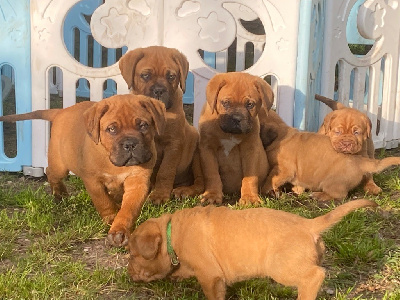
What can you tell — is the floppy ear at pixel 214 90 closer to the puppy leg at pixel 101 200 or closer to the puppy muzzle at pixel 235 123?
the puppy muzzle at pixel 235 123

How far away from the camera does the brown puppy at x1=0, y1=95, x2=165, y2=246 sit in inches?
170

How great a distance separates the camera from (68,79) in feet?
20.5

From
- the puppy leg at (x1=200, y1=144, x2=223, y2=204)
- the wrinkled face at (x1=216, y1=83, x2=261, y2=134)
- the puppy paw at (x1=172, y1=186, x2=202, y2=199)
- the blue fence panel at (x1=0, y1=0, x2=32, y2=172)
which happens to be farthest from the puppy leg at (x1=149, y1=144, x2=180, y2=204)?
the blue fence panel at (x1=0, y1=0, x2=32, y2=172)

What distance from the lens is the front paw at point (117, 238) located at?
13.6 feet

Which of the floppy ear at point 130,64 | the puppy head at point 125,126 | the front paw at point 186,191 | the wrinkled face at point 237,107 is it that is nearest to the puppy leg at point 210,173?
the front paw at point 186,191

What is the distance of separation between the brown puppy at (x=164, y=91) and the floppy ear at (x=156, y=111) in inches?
32.0

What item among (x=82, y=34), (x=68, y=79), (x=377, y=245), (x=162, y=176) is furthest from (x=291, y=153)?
(x=82, y=34)

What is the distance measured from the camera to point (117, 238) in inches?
163

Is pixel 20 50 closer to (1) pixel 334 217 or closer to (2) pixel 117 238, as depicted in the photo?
(2) pixel 117 238

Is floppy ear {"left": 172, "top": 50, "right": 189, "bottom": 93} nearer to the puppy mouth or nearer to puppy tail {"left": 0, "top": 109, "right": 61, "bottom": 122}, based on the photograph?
puppy tail {"left": 0, "top": 109, "right": 61, "bottom": 122}

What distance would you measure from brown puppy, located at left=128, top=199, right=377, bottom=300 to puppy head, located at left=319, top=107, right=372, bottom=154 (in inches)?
87.4

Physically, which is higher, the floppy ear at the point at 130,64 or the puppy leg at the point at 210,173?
the floppy ear at the point at 130,64

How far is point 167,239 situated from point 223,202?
206 cm

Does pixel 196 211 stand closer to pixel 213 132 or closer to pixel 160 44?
pixel 213 132
